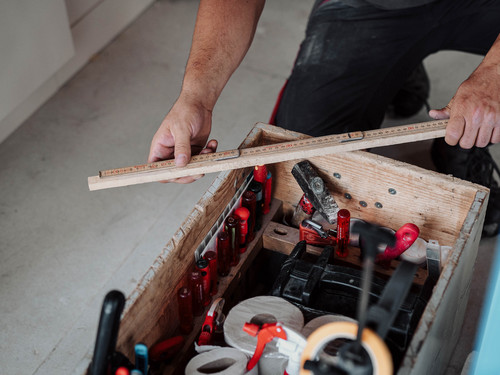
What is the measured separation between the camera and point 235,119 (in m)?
2.29

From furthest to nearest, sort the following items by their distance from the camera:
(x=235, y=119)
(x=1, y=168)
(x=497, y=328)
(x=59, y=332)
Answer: (x=235, y=119) < (x=1, y=168) < (x=59, y=332) < (x=497, y=328)

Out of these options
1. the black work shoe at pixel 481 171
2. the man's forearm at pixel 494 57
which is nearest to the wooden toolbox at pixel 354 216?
the man's forearm at pixel 494 57

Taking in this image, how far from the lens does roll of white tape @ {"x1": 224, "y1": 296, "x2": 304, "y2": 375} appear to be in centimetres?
102

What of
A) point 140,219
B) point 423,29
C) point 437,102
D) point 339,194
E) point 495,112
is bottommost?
point 140,219

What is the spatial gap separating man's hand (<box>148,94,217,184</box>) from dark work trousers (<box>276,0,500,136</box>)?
0.46 m

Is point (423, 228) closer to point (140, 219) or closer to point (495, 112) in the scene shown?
point (495, 112)

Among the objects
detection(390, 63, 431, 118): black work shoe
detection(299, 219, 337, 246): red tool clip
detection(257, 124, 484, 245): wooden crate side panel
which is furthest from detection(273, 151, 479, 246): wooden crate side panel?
detection(390, 63, 431, 118): black work shoe

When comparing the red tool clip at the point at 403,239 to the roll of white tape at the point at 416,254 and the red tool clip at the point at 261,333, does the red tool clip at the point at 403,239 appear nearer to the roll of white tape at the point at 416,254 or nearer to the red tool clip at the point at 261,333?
the roll of white tape at the point at 416,254

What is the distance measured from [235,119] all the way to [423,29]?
0.83m

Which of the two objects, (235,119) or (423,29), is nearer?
(423,29)

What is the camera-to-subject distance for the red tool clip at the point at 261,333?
3.17 feet

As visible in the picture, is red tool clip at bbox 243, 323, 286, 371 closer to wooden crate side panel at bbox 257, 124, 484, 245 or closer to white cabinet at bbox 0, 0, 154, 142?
wooden crate side panel at bbox 257, 124, 484, 245

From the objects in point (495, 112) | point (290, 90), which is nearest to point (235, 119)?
point (290, 90)

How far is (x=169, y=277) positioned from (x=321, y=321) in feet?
0.93
